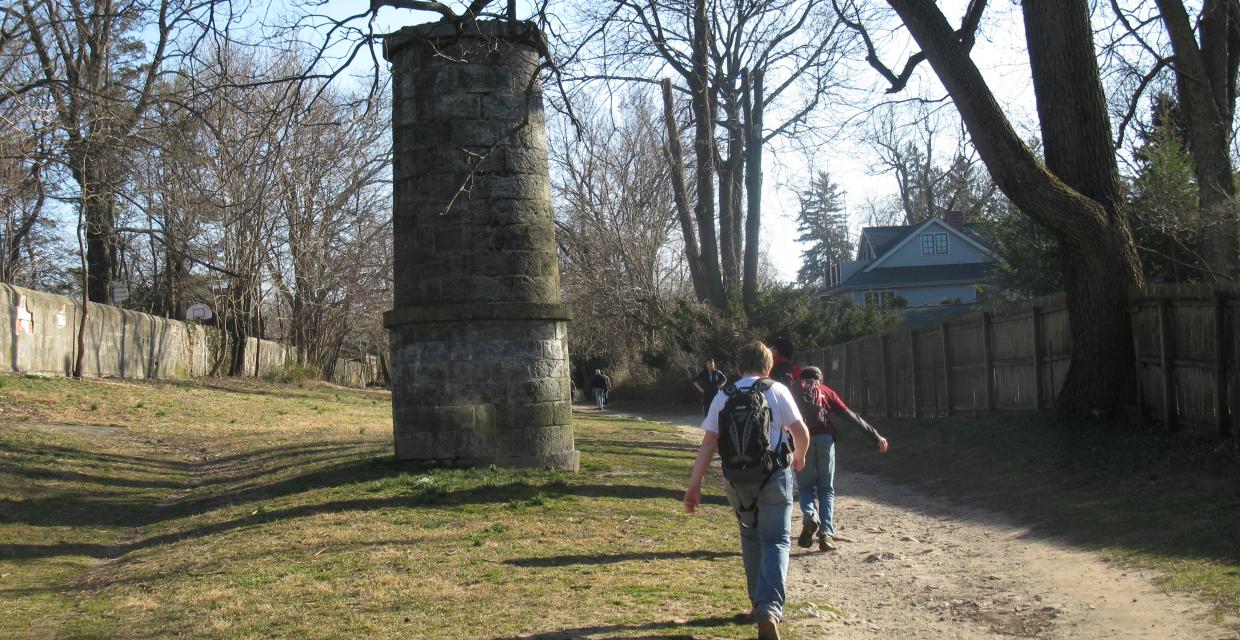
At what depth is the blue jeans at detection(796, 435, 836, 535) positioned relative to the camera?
9398 mm

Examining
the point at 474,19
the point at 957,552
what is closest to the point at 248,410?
the point at 474,19

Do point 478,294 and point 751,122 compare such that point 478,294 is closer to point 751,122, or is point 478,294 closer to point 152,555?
point 152,555

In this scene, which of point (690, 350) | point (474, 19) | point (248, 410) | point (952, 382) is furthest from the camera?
point (690, 350)

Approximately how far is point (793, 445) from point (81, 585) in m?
5.60

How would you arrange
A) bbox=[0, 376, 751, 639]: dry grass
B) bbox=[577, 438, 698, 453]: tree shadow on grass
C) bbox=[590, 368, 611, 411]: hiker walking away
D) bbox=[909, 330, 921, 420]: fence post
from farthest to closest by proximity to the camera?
1. bbox=[590, 368, 611, 411]: hiker walking away
2. bbox=[909, 330, 921, 420]: fence post
3. bbox=[577, 438, 698, 453]: tree shadow on grass
4. bbox=[0, 376, 751, 639]: dry grass

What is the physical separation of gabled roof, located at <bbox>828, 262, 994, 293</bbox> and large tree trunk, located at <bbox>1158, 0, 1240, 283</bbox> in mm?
35667

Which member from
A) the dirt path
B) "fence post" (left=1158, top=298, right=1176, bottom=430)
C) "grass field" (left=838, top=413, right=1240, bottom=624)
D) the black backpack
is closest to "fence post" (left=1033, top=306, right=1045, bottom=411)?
"grass field" (left=838, top=413, right=1240, bottom=624)

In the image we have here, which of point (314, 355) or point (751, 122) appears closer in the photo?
point (751, 122)

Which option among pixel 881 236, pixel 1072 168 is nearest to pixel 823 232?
pixel 881 236

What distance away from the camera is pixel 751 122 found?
3225cm

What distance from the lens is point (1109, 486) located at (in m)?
10.9

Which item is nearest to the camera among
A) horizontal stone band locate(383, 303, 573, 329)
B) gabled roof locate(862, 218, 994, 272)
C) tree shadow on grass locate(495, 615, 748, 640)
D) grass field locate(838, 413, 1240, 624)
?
tree shadow on grass locate(495, 615, 748, 640)

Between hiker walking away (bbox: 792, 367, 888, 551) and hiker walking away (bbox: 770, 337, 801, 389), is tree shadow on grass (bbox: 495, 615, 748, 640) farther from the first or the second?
hiker walking away (bbox: 770, 337, 801, 389)

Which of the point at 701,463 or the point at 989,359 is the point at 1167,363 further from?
the point at 701,463
